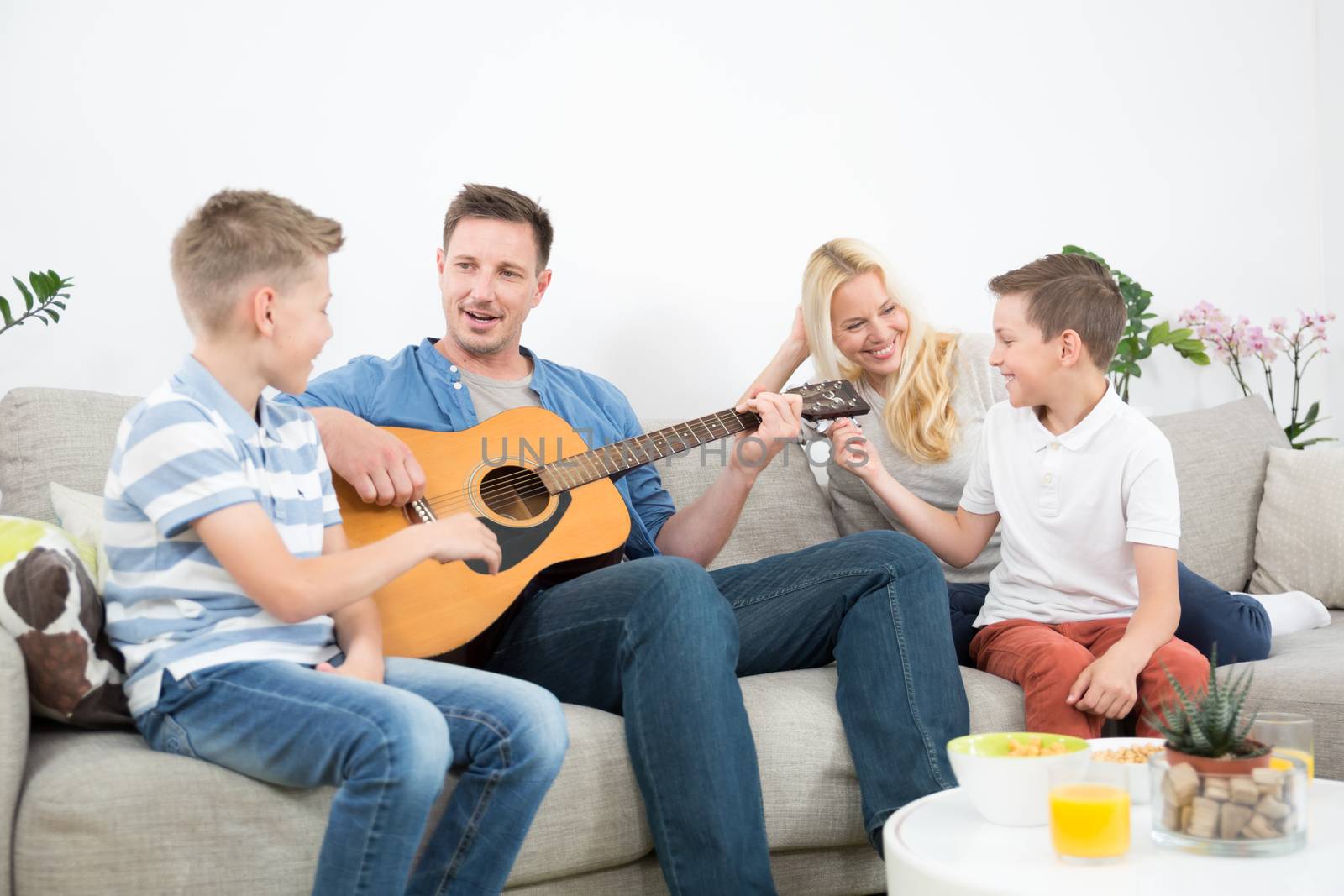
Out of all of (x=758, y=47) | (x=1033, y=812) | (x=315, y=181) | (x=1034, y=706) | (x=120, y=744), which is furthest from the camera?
(x=758, y=47)

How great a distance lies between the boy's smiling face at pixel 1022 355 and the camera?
192 centimetres

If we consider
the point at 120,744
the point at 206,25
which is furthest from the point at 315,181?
the point at 120,744

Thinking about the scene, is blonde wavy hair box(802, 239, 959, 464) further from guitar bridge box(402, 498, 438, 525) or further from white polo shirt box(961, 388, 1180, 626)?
guitar bridge box(402, 498, 438, 525)

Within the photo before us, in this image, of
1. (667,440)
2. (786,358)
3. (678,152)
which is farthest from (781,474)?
(678,152)

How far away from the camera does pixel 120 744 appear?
4.42 feet

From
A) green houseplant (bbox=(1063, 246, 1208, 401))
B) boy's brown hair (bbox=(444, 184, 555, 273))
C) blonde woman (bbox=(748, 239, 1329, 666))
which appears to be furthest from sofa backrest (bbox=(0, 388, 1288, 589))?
boy's brown hair (bbox=(444, 184, 555, 273))

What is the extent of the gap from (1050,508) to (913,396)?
1.43 feet

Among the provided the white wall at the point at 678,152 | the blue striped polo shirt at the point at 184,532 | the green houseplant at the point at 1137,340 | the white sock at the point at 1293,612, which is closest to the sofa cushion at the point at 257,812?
the blue striped polo shirt at the point at 184,532

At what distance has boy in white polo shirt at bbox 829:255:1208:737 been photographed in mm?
1738

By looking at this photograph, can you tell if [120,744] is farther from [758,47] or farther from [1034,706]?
[758,47]

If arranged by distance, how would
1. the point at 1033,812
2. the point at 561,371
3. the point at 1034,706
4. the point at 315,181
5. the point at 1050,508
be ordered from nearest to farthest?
the point at 1033,812 < the point at 1034,706 < the point at 1050,508 < the point at 561,371 < the point at 315,181

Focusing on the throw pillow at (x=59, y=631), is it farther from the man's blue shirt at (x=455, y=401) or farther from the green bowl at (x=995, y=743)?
the green bowl at (x=995, y=743)

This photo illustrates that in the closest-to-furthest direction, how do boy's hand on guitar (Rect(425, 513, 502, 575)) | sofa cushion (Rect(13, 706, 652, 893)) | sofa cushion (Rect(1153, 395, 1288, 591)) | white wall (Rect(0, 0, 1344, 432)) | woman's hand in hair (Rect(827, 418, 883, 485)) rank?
sofa cushion (Rect(13, 706, 652, 893)) → boy's hand on guitar (Rect(425, 513, 502, 575)) → woman's hand in hair (Rect(827, 418, 883, 485)) → white wall (Rect(0, 0, 1344, 432)) → sofa cushion (Rect(1153, 395, 1288, 591))

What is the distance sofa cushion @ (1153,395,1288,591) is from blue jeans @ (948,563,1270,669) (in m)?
0.48
